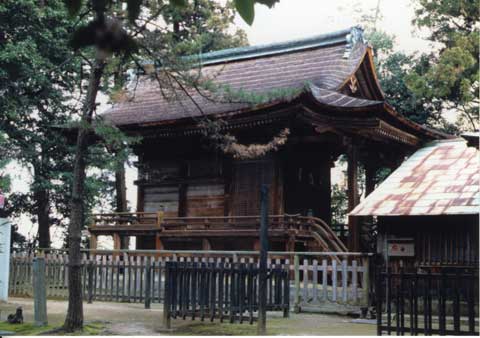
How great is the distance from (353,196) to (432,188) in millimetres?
3336

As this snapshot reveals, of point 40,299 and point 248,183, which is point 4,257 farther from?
point 248,183

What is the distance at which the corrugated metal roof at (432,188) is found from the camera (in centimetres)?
1306

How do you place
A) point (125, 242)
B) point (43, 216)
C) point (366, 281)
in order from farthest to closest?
point (43, 216) < point (125, 242) < point (366, 281)

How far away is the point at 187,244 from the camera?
20.6 m

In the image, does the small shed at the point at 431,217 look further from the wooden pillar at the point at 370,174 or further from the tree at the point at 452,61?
the tree at the point at 452,61

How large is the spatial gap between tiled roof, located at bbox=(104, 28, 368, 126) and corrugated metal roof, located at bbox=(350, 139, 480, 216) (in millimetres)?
3553

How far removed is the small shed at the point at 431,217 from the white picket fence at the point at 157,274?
3.01 feet

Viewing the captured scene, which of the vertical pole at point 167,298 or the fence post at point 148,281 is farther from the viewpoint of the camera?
the fence post at point 148,281

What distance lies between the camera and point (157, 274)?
16.0m

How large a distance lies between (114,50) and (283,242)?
16112 millimetres

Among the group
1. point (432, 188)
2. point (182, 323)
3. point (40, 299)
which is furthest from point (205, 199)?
point (40, 299)

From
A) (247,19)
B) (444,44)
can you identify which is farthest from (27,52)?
(247,19)

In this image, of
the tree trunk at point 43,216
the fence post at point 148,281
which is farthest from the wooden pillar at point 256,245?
the tree trunk at point 43,216

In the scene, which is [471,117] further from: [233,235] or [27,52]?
[27,52]
